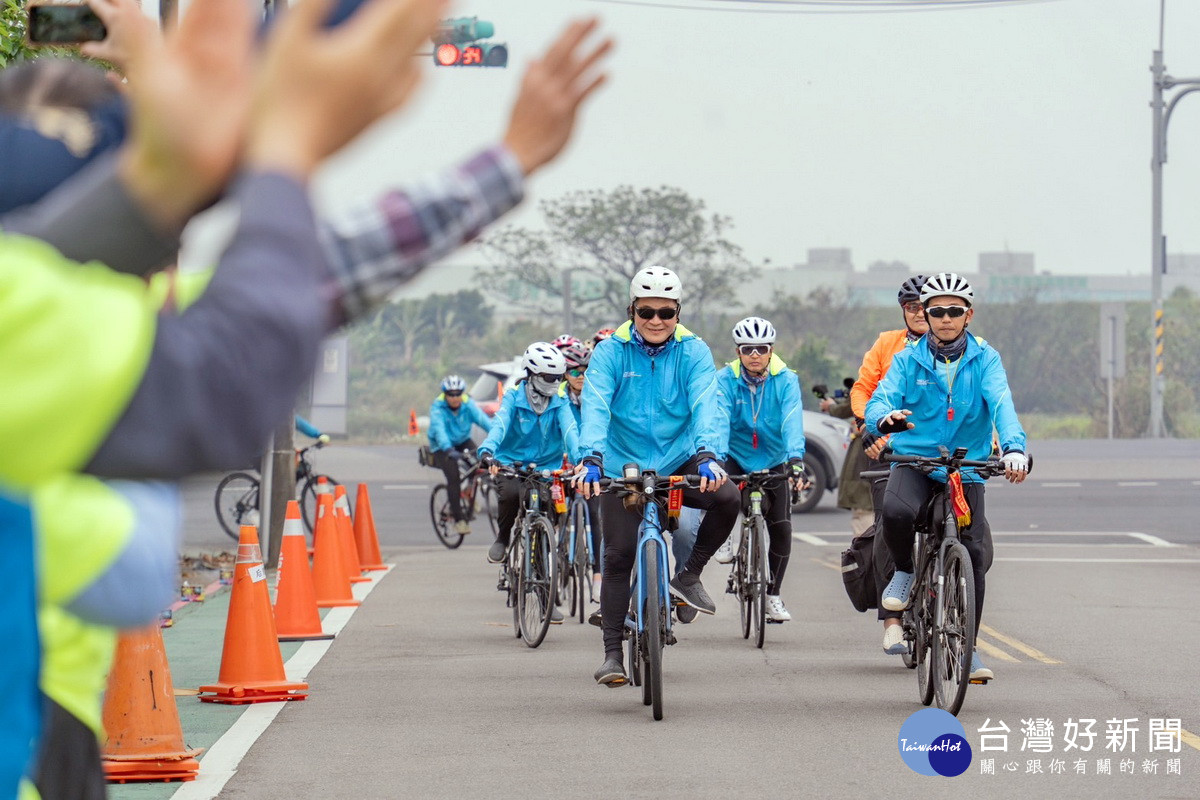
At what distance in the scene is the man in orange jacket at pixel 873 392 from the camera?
10367 mm

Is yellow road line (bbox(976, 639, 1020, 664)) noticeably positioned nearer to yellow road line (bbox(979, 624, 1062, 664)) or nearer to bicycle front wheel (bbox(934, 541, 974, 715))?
yellow road line (bbox(979, 624, 1062, 664))

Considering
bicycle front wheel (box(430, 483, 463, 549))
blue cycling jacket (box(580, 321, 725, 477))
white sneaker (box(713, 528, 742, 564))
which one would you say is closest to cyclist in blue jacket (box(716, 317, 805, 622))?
white sneaker (box(713, 528, 742, 564))

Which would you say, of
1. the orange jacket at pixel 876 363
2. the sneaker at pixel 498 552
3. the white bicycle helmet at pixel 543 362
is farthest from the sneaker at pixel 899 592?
the sneaker at pixel 498 552

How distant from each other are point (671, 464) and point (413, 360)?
67.3 m

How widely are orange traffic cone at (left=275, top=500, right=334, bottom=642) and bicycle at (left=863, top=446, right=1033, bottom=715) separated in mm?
3864

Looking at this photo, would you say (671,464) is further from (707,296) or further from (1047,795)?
(707,296)

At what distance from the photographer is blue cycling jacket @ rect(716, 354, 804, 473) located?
12.7 metres

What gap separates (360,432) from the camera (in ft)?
208

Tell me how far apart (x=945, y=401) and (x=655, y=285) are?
1572mm

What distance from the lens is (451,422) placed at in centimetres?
2067

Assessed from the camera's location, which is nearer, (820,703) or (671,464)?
(820,703)

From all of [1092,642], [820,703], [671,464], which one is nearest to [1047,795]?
[820,703]

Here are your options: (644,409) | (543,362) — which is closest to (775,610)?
(543,362)

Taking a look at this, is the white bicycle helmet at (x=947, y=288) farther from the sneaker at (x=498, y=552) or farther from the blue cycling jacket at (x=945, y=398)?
the sneaker at (x=498, y=552)
